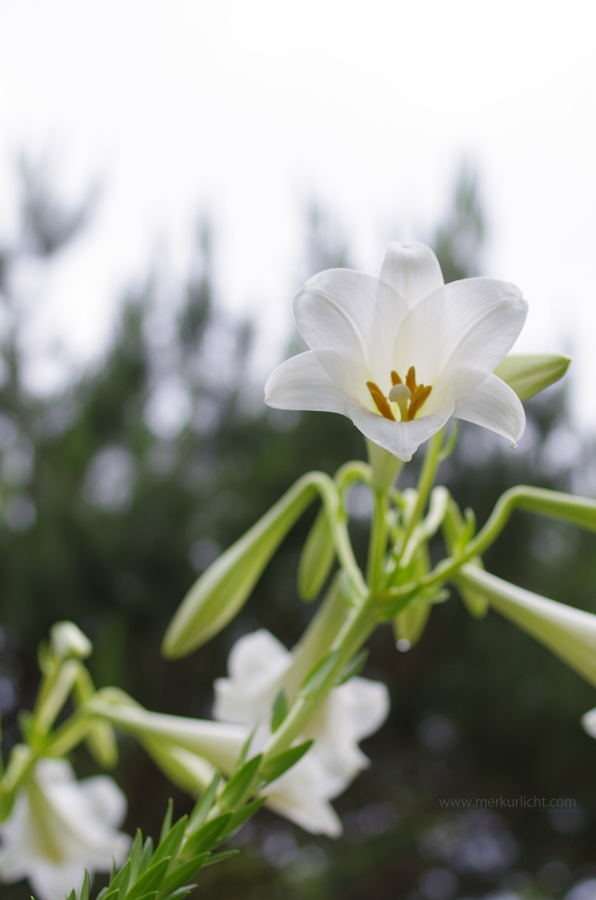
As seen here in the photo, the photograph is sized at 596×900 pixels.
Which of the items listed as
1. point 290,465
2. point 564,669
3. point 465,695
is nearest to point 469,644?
point 465,695

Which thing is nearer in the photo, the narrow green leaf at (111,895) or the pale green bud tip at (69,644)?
the narrow green leaf at (111,895)

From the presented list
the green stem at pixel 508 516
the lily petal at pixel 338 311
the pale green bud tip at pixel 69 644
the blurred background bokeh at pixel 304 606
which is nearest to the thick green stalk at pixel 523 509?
the green stem at pixel 508 516

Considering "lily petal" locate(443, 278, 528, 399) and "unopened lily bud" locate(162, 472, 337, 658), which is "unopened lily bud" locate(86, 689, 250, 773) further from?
"lily petal" locate(443, 278, 528, 399)

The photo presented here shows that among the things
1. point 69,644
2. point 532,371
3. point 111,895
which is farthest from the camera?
point 69,644

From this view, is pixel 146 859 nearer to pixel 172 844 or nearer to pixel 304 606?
pixel 172 844

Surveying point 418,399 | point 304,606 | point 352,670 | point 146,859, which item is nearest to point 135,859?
point 146,859

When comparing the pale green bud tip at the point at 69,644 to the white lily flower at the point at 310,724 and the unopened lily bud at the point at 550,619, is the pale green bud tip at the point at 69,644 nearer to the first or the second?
the white lily flower at the point at 310,724

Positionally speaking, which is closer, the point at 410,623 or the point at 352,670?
the point at 352,670

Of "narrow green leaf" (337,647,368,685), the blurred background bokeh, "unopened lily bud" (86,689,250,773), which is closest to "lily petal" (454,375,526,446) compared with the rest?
"narrow green leaf" (337,647,368,685)
